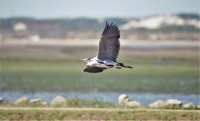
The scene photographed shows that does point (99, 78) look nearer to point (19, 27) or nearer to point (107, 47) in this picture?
point (107, 47)

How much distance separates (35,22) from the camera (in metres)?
175

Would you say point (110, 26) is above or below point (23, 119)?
above

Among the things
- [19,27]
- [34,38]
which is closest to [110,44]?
[34,38]

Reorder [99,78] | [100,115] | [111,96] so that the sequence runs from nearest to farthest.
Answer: [100,115], [111,96], [99,78]

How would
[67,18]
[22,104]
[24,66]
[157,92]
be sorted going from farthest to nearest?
1. [67,18]
2. [24,66]
3. [157,92]
4. [22,104]

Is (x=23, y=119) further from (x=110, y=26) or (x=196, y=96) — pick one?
(x=196, y=96)

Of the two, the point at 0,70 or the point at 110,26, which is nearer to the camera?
the point at 110,26

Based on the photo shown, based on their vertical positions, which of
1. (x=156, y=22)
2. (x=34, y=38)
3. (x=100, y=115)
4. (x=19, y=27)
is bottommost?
(x=100, y=115)

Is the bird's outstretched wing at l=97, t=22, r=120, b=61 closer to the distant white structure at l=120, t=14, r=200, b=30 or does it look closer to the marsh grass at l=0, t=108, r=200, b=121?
the marsh grass at l=0, t=108, r=200, b=121

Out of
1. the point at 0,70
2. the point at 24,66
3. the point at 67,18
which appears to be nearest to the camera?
the point at 0,70

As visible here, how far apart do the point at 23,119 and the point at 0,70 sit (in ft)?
93.6

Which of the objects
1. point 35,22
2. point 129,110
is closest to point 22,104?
point 129,110

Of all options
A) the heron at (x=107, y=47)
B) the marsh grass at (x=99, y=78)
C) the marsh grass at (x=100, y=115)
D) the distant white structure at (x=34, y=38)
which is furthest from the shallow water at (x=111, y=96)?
the distant white structure at (x=34, y=38)

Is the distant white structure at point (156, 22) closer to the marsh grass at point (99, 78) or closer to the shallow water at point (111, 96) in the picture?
the marsh grass at point (99, 78)
